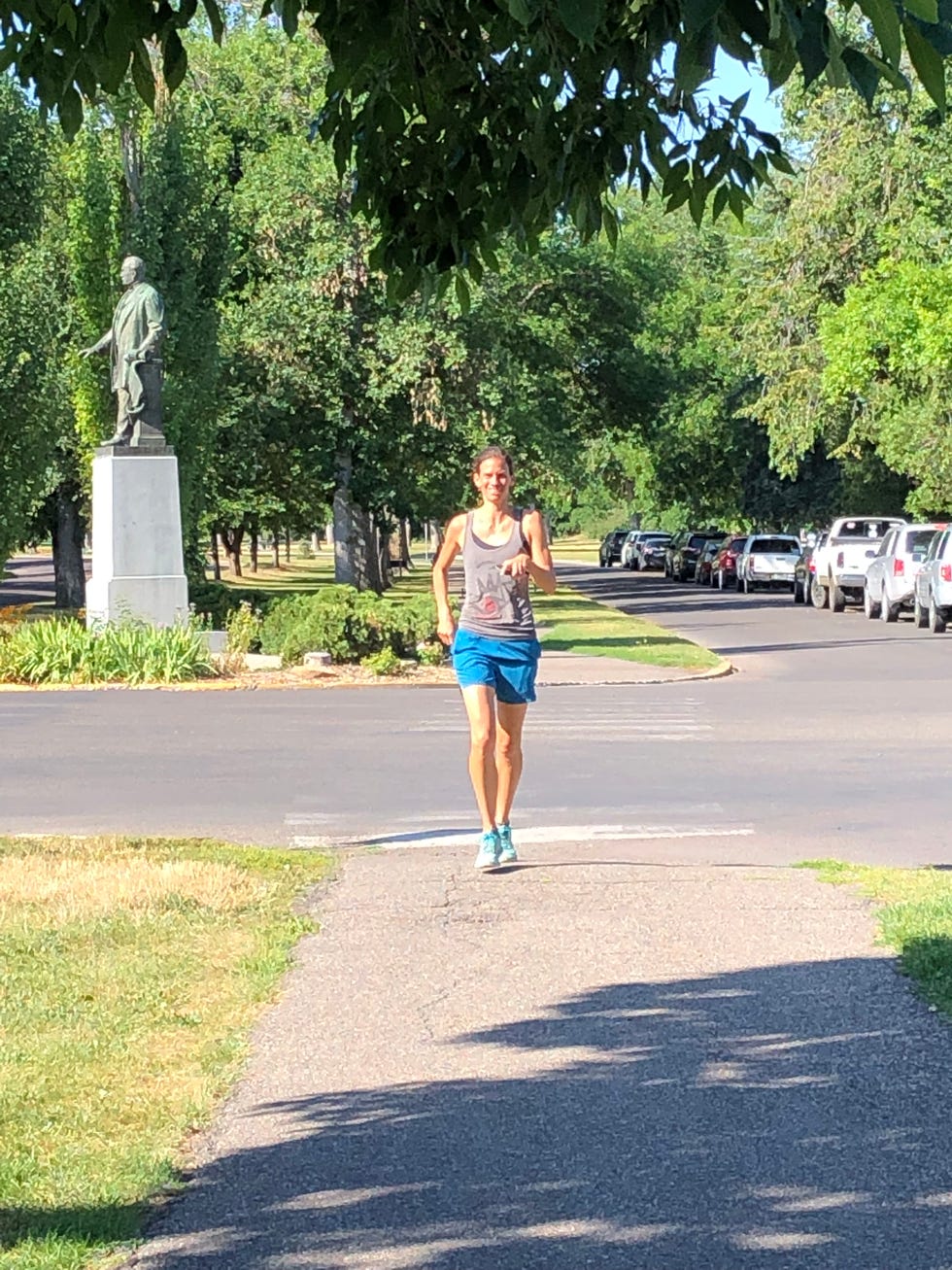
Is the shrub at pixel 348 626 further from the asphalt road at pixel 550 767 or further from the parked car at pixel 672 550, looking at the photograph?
the parked car at pixel 672 550

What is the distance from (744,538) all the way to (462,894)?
50.4 m

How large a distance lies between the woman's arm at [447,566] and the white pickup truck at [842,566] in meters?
32.4

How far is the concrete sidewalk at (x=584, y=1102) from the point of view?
4.39m

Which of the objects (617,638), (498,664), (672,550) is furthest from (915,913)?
(672,550)

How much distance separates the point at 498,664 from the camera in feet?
31.1

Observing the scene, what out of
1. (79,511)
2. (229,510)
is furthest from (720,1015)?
(79,511)

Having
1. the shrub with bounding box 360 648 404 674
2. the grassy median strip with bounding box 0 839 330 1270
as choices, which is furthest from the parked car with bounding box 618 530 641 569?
the grassy median strip with bounding box 0 839 330 1270

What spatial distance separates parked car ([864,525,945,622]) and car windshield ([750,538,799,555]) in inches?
649

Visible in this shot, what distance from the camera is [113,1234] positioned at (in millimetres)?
4422

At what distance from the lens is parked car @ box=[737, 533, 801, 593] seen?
180 ft

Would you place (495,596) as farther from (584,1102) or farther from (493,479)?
(584,1102)

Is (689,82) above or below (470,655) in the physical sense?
above

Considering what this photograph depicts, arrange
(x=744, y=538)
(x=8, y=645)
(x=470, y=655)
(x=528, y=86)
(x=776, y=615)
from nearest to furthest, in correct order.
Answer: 1. (x=528, y=86)
2. (x=470, y=655)
3. (x=8, y=645)
4. (x=776, y=615)
5. (x=744, y=538)

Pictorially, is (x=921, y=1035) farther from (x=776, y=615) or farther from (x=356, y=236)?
(x=776, y=615)
